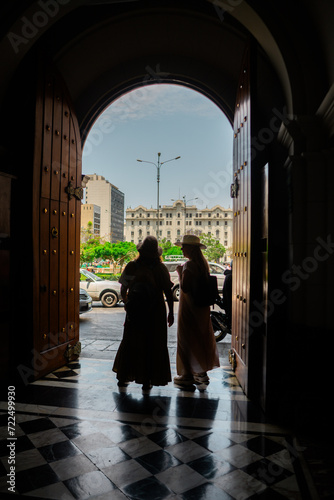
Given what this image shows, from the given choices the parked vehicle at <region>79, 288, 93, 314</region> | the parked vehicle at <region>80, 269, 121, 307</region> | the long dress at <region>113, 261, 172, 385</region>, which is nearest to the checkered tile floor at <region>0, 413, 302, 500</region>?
the long dress at <region>113, 261, 172, 385</region>

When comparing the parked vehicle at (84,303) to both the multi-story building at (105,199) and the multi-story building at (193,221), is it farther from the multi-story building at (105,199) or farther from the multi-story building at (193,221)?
the multi-story building at (105,199)

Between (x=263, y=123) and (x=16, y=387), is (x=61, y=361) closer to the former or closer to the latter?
(x=16, y=387)

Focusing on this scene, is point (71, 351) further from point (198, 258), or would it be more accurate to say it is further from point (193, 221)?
point (193, 221)

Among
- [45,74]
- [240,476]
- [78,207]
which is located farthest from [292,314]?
[45,74]

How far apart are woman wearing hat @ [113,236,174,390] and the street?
1.36 meters

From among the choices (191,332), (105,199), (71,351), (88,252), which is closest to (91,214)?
(105,199)

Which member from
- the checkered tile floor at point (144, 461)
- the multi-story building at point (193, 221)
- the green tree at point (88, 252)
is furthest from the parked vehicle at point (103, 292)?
the multi-story building at point (193, 221)

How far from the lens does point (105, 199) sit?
86000 millimetres

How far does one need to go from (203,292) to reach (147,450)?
1616mm

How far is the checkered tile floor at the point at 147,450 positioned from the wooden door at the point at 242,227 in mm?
486

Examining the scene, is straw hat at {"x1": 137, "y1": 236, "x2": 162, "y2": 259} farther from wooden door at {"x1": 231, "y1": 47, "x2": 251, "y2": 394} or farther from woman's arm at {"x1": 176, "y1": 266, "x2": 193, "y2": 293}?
wooden door at {"x1": 231, "y1": 47, "x2": 251, "y2": 394}

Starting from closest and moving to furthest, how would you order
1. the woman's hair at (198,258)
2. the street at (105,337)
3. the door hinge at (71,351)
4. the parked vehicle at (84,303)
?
the woman's hair at (198,258) → the door hinge at (71,351) → the street at (105,337) → the parked vehicle at (84,303)

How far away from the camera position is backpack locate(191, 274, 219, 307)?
3564 millimetres

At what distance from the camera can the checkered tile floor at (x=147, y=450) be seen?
1930 mm
